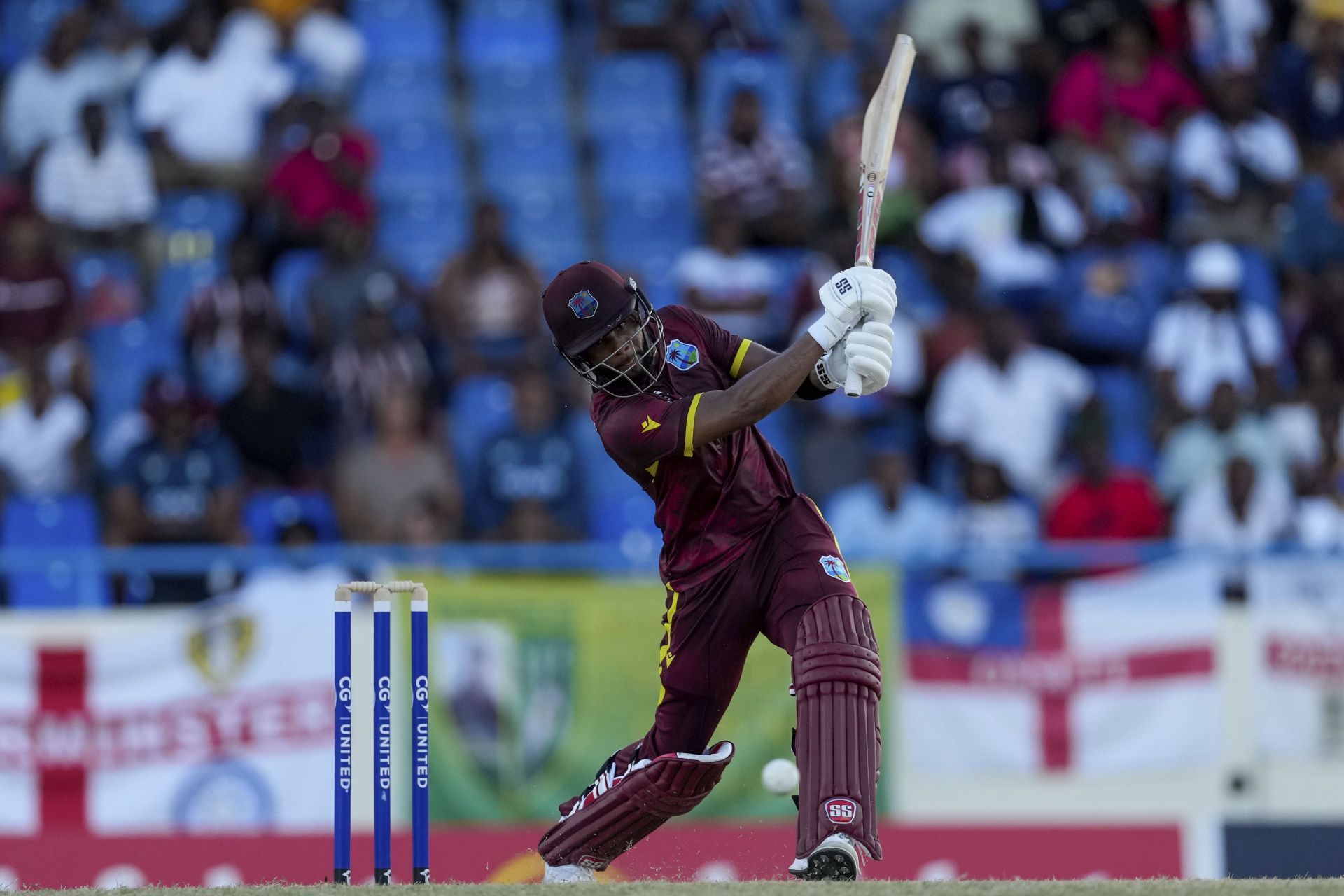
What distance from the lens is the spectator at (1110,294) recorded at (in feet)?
43.7

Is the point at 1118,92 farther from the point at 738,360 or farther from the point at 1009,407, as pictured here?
the point at 738,360

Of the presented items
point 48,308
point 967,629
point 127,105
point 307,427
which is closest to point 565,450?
point 307,427

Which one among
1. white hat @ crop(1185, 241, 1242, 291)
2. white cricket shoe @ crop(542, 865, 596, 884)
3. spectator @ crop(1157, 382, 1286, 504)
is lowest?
white cricket shoe @ crop(542, 865, 596, 884)

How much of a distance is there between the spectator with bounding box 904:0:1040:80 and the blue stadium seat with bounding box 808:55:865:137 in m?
0.55

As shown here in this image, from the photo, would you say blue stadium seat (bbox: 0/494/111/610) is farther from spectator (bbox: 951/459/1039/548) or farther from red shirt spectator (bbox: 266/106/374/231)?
spectator (bbox: 951/459/1039/548)

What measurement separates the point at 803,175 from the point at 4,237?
211 inches

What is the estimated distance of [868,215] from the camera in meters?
6.91

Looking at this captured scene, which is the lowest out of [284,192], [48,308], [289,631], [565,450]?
[289,631]

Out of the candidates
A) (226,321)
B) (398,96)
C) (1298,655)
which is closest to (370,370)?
(226,321)

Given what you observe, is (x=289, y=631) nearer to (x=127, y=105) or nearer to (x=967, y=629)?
(x=967, y=629)

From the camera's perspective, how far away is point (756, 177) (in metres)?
13.9

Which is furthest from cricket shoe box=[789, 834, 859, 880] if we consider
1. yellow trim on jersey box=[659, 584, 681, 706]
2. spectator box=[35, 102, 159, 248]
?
spectator box=[35, 102, 159, 248]

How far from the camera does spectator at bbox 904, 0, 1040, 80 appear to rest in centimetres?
1500

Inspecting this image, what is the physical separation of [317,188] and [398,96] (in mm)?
1556
